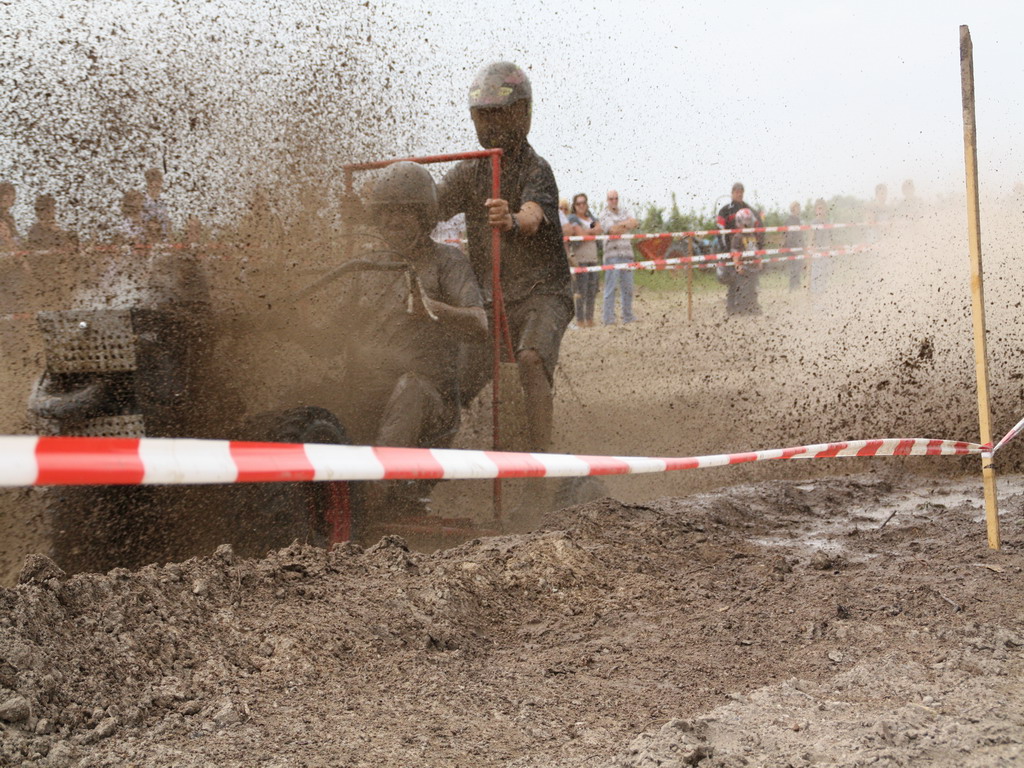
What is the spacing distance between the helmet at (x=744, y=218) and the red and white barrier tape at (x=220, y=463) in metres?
11.6

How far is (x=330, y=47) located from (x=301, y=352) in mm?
→ 2076

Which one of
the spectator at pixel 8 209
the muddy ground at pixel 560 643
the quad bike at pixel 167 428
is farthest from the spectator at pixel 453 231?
the spectator at pixel 8 209

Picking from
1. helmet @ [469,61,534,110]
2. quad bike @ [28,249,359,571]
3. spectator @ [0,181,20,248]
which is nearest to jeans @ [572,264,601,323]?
helmet @ [469,61,534,110]

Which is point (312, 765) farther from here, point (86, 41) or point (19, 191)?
point (86, 41)

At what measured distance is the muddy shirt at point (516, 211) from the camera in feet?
21.0

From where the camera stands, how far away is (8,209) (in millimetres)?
4984

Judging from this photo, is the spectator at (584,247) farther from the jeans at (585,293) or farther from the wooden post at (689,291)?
the wooden post at (689,291)

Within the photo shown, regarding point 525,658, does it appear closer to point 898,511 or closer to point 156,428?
point 156,428

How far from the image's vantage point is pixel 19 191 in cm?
507

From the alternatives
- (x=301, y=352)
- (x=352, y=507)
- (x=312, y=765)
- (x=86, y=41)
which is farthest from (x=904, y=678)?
(x=86, y=41)

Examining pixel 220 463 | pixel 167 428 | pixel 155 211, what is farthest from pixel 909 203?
pixel 220 463

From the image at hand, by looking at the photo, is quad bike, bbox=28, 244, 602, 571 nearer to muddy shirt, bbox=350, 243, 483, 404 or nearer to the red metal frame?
muddy shirt, bbox=350, 243, 483, 404

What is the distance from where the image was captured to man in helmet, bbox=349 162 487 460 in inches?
222

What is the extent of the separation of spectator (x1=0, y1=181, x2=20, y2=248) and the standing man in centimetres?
916
